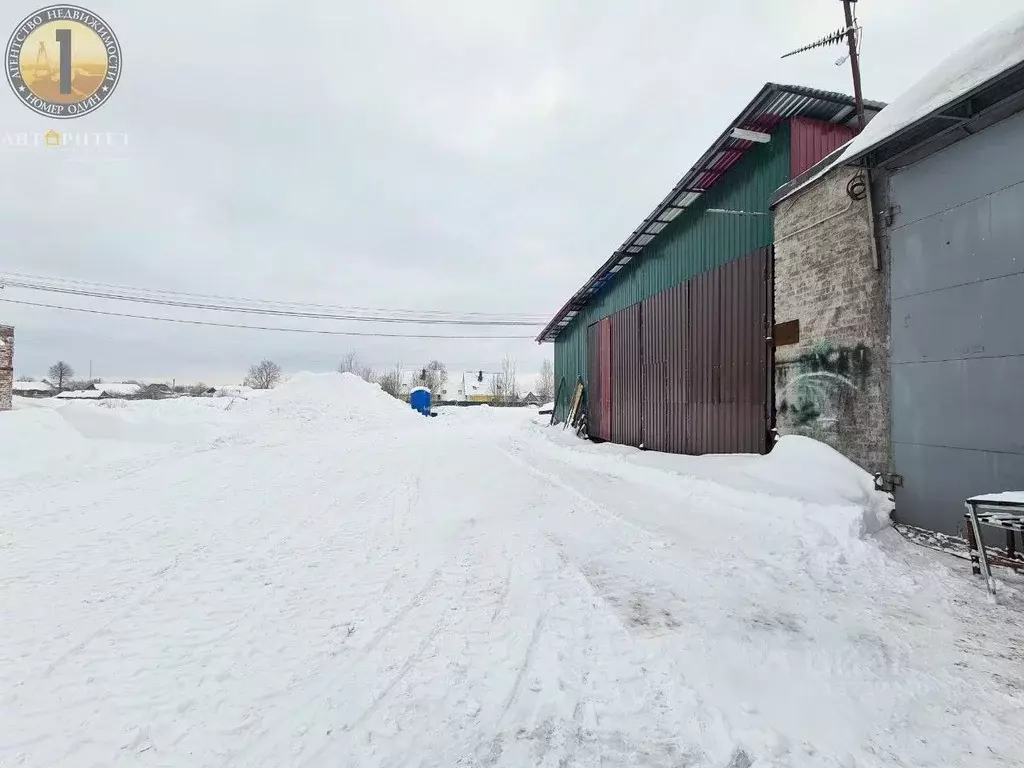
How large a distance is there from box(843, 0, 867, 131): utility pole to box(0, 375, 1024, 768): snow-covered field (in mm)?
5434

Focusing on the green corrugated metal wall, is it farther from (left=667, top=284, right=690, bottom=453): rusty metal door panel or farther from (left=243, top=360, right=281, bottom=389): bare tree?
(left=243, top=360, right=281, bottom=389): bare tree

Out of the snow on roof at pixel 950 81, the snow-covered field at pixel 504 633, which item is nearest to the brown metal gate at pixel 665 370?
the snow-covered field at pixel 504 633

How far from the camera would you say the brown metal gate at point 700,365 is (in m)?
8.05

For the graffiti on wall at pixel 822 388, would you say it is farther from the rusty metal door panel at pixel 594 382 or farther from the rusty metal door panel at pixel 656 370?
the rusty metal door panel at pixel 594 382

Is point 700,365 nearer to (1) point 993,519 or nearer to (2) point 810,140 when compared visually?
(2) point 810,140

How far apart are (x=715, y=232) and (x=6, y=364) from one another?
74.0ft

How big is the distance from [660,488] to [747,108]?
630 centimetres

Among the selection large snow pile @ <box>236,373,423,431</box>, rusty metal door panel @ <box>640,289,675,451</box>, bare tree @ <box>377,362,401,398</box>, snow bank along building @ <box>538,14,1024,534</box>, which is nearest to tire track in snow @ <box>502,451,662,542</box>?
snow bank along building @ <box>538,14,1024,534</box>

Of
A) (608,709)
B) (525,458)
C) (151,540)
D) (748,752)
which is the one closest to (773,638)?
(748,752)

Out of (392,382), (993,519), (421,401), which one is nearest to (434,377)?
(392,382)

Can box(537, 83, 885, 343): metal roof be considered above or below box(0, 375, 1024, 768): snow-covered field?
above

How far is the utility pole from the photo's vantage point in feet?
24.3

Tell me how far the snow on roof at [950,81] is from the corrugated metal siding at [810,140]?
1589mm

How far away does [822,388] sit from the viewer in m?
6.49
